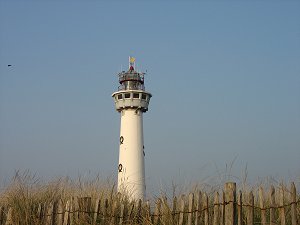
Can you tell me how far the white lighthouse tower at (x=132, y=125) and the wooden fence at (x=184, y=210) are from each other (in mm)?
13654

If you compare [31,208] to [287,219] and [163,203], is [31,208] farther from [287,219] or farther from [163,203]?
[287,219]

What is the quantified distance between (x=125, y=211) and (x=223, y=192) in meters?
2.29

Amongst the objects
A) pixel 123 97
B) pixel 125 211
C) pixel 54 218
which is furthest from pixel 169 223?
pixel 123 97

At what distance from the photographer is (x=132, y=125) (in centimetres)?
2295

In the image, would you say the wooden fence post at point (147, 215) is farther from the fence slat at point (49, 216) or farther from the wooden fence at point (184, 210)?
the fence slat at point (49, 216)

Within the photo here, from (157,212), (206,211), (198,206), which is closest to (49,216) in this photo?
(157,212)

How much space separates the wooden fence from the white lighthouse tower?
44.8ft

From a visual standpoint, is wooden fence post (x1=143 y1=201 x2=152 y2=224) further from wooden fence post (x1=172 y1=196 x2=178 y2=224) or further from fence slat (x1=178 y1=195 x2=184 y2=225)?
fence slat (x1=178 y1=195 x2=184 y2=225)

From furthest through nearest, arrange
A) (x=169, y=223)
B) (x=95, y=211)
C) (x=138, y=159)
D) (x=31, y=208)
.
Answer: (x=138, y=159) → (x=31, y=208) → (x=95, y=211) → (x=169, y=223)

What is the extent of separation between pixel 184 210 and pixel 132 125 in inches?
640

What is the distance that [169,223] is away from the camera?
6.89 metres

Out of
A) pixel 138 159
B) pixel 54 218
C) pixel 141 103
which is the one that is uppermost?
pixel 141 103

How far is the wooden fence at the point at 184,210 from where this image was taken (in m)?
5.94

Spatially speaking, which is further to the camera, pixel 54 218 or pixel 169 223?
pixel 54 218
